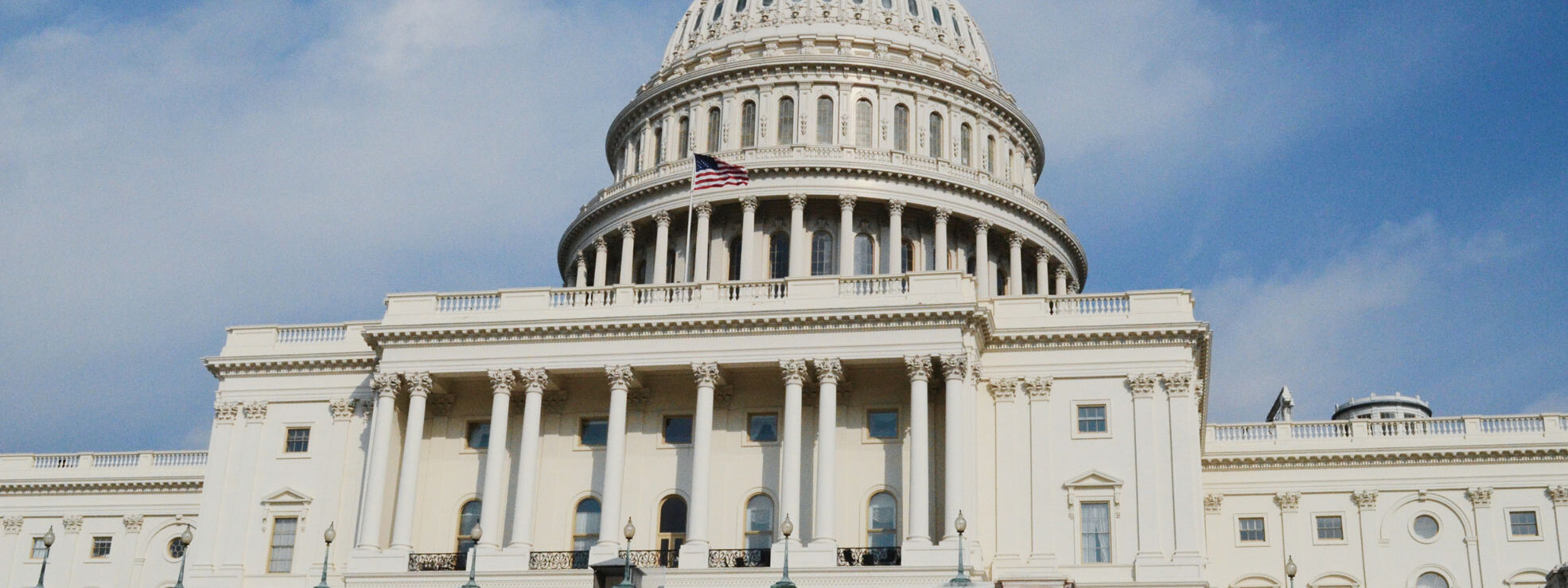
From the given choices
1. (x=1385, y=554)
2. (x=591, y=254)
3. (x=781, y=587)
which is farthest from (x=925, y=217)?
(x=781, y=587)

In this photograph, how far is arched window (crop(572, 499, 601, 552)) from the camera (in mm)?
48344

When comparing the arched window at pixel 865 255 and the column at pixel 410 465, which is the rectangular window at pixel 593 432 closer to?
the column at pixel 410 465

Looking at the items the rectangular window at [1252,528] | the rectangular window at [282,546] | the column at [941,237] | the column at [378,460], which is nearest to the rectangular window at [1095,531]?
the rectangular window at [1252,528]

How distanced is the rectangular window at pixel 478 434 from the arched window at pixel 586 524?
3.74 metres

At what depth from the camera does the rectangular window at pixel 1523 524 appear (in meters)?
57.4

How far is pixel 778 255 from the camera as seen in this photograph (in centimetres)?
6775

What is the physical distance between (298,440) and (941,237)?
26.9 metres

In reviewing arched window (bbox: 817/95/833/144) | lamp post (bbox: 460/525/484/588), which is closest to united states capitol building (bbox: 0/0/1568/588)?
lamp post (bbox: 460/525/484/588)

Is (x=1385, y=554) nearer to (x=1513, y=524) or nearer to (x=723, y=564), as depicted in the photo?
(x=1513, y=524)

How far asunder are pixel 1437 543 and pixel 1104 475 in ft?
59.7

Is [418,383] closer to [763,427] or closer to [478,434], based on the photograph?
[478,434]

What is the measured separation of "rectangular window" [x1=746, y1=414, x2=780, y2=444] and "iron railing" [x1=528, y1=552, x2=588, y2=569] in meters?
5.85

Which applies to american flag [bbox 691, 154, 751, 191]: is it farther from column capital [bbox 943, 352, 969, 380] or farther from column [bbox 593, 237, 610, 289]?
column capital [bbox 943, 352, 969, 380]

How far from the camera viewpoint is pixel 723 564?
4534cm
